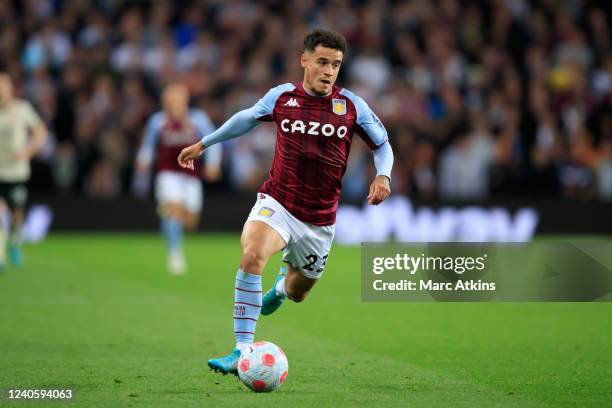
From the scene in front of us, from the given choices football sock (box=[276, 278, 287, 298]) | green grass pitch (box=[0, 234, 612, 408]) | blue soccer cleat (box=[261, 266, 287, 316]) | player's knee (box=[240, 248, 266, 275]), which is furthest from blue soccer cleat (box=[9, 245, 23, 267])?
player's knee (box=[240, 248, 266, 275])

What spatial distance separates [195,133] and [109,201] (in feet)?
18.3

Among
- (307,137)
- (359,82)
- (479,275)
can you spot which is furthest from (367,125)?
(359,82)

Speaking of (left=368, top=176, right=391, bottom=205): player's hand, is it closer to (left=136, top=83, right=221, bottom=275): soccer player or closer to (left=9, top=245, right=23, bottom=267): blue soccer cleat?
(left=136, top=83, right=221, bottom=275): soccer player

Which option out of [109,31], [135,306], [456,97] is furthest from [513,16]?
[135,306]

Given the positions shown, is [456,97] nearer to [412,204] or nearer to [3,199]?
[412,204]

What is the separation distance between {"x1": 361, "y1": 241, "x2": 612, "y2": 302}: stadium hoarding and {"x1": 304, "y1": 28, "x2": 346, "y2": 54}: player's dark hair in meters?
2.96

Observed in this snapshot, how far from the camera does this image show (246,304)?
268 inches

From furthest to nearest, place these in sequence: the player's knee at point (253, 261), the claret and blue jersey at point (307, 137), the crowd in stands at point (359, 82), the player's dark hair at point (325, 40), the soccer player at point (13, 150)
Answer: the crowd in stands at point (359, 82) → the soccer player at point (13, 150) → the claret and blue jersey at point (307, 137) → the player's dark hair at point (325, 40) → the player's knee at point (253, 261)

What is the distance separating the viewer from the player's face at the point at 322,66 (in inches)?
275

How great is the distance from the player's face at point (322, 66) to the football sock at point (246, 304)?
4.24ft

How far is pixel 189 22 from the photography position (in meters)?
21.5

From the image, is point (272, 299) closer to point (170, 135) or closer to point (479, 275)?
point (479, 275)

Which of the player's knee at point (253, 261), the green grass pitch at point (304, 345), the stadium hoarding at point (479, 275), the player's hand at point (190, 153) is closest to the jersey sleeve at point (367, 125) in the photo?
the player's hand at point (190, 153)

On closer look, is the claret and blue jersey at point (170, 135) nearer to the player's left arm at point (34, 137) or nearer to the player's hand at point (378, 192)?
the player's left arm at point (34, 137)
